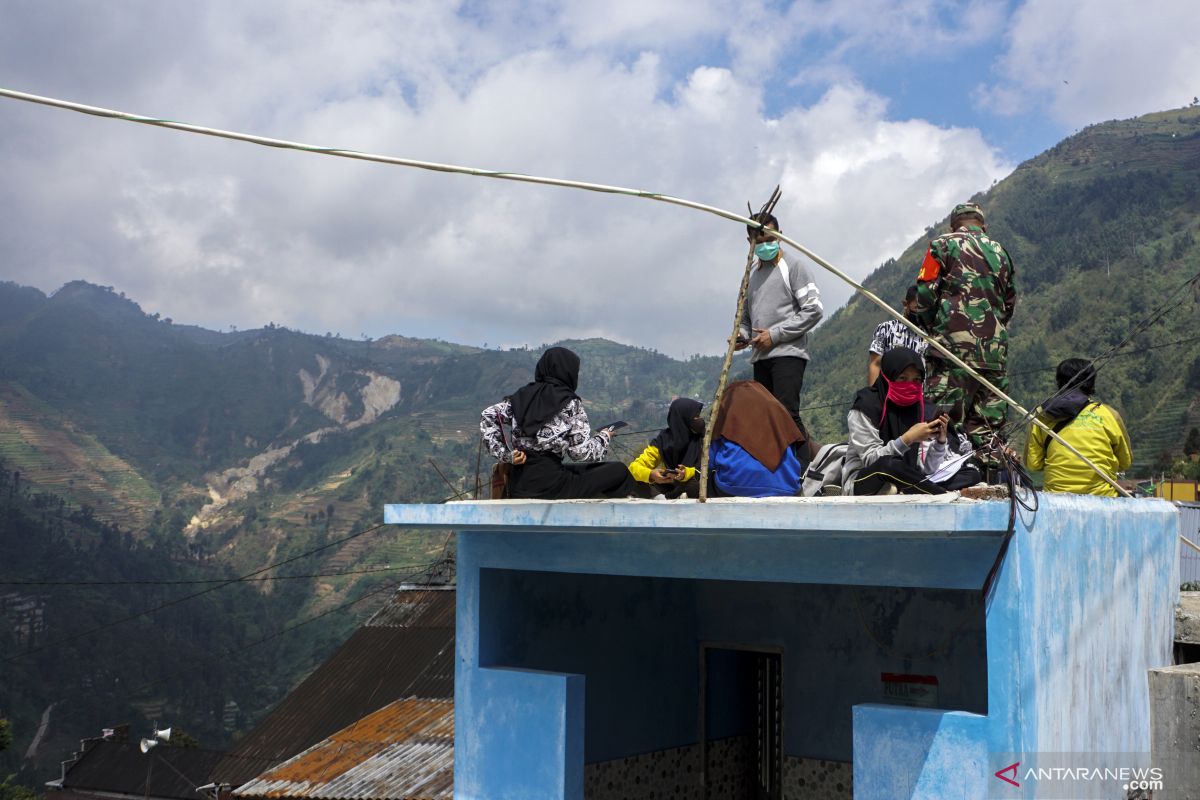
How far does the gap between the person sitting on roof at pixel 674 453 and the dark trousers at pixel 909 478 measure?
89cm

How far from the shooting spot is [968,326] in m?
6.09

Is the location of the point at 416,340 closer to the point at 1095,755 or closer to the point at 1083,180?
the point at 1083,180

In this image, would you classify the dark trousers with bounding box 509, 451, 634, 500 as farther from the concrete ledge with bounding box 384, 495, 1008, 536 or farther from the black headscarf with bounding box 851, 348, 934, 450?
the black headscarf with bounding box 851, 348, 934, 450

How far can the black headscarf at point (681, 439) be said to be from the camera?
19.3 ft

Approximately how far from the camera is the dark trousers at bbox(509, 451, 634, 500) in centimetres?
607

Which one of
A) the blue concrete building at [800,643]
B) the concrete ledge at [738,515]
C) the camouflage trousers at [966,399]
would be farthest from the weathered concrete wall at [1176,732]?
the camouflage trousers at [966,399]

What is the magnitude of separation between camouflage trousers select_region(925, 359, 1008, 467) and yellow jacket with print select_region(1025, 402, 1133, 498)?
69 centimetres

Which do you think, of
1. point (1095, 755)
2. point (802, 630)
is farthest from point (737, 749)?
point (1095, 755)

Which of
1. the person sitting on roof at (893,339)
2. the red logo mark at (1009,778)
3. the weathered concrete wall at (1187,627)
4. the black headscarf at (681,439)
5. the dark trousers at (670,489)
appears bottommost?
the red logo mark at (1009,778)

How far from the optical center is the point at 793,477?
18.4ft

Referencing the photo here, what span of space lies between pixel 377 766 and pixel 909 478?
11057 mm

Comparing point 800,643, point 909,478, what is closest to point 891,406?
point 909,478

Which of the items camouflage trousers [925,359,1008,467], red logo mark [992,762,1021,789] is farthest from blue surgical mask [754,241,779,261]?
red logo mark [992,762,1021,789]

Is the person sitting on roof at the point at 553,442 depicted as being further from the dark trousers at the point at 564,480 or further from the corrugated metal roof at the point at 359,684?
the corrugated metal roof at the point at 359,684
